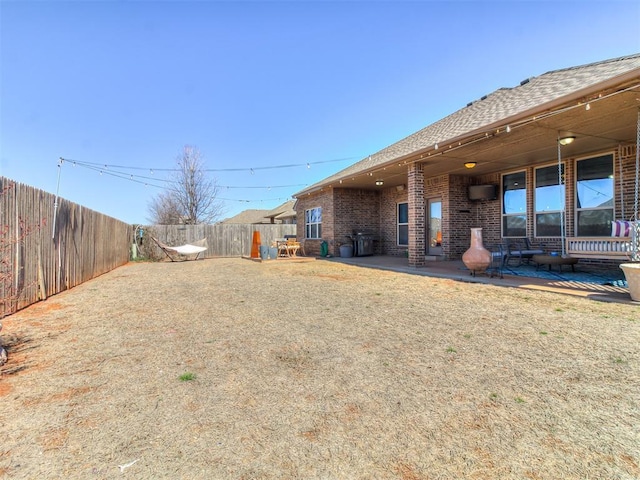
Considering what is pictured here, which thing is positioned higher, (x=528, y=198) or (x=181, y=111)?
(x=181, y=111)

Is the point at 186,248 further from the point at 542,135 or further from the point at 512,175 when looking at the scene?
the point at 542,135

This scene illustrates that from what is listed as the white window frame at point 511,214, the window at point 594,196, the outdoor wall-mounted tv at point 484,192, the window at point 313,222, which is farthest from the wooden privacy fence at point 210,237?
the window at point 594,196

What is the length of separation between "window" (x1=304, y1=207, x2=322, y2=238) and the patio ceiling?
458 centimetres

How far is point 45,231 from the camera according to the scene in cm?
580

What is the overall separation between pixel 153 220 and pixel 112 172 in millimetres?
17390

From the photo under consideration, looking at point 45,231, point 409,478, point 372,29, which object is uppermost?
point 372,29

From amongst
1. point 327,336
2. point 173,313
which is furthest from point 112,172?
point 327,336

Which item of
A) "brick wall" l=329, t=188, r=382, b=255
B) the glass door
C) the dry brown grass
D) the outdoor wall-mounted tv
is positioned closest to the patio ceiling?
the outdoor wall-mounted tv

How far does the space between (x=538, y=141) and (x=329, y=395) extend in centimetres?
733

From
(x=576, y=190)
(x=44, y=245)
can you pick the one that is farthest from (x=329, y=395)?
(x=576, y=190)

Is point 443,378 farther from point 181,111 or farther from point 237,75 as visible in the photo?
point 181,111

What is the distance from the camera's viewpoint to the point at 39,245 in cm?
557

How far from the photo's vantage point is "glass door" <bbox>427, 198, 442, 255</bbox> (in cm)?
1159

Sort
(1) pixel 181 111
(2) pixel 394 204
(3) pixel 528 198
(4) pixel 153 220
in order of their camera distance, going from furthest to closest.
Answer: (4) pixel 153 220 < (1) pixel 181 111 < (2) pixel 394 204 < (3) pixel 528 198
